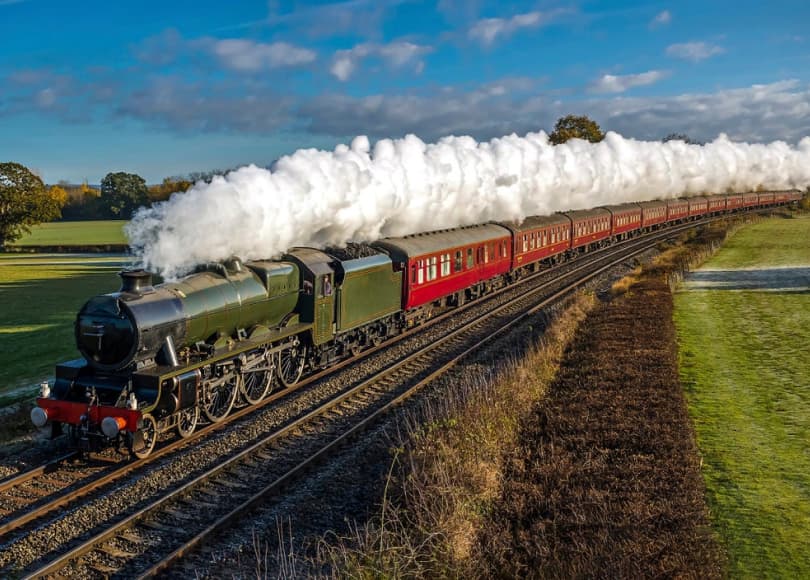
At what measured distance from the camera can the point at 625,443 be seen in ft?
34.9

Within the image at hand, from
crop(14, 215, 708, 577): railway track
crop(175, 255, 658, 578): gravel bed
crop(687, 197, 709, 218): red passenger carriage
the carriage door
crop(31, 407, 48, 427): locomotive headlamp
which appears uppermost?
crop(687, 197, 709, 218): red passenger carriage

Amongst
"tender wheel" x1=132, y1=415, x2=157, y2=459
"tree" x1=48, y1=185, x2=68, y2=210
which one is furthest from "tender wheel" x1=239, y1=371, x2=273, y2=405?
"tree" x1=48, y1=185, x2=68, y2=210

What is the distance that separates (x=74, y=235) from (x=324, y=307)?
273 feet

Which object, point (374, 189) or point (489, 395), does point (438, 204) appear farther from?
point (489, 395)

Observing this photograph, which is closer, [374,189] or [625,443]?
[625,443]

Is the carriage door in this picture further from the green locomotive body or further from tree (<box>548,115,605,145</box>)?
tree (<box>548,115,605,145</box>)

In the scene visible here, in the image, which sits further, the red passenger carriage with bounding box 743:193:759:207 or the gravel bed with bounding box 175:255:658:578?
the red passenger carriage with bounding box 743:193:759:207

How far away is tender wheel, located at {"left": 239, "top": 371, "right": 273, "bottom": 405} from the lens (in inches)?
551

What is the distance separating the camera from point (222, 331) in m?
12.8

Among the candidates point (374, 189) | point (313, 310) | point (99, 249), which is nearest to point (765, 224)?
point (374, 189)

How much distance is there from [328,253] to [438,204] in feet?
25.4

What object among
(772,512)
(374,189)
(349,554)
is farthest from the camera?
(374,189)

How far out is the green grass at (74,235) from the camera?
77.6 m

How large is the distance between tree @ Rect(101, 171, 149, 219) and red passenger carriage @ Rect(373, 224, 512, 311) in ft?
292
